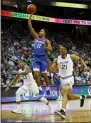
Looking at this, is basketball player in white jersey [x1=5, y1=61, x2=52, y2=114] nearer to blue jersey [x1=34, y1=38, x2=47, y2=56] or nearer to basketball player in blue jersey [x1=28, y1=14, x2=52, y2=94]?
basketball player in blue jersey [x1=28, y1=14, x2=52, y2=94]

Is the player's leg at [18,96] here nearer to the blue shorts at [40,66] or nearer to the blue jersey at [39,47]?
the blue shorts at [40,66]

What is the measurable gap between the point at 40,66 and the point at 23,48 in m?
13.6

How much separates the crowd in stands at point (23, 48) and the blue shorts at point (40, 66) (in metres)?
7.29

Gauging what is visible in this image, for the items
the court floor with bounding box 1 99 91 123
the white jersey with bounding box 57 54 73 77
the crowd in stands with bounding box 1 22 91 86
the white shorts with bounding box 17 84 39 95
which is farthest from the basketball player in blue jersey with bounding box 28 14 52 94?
the crowd in stands with bounding box 1 22 91 86

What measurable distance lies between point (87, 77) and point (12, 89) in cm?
593

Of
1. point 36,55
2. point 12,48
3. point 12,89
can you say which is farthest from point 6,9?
point 36,55

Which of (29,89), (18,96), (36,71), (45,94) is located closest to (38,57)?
(36,71)

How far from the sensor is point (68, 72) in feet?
29.9

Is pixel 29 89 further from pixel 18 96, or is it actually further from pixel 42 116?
pixel 42 116

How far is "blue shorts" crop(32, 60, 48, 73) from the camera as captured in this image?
10406 millimetres

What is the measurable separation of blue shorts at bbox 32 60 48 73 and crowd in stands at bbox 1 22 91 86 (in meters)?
7.29

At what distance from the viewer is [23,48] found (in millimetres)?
24078

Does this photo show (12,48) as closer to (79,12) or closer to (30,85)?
(79,12)

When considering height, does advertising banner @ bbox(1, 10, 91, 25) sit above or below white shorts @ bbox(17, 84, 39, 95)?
above
